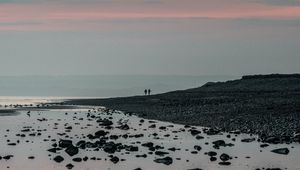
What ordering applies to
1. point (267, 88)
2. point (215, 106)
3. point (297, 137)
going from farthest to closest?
point (267, 88) < point (215, 106) < point (297, 137)

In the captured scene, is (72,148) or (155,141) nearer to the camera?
(72,148)

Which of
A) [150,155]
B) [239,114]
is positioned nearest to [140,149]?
[150,155]

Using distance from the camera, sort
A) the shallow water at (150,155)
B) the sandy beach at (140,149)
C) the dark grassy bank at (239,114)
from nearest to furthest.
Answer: the shallow water at (150,155)
the sandy beach at (140,149)
the dark grassy bank at (239,114)

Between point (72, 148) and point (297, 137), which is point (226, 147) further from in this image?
point (72, 148)

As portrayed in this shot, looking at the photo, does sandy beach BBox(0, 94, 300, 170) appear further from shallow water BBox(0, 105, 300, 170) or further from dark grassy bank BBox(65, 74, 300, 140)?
dark grassy bank BBox(65, 74, 300, 140)

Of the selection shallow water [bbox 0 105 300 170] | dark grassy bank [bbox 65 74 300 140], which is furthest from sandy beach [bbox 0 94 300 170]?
dark grassy bank [bbox 65 74 300 140]

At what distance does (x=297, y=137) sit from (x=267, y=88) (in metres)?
54.7

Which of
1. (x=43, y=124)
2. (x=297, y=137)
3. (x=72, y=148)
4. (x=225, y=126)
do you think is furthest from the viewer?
(x=43, y=124)

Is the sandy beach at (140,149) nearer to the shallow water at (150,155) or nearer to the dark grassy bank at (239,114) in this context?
the shallow water at (150,155)

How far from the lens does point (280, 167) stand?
30.7 meters

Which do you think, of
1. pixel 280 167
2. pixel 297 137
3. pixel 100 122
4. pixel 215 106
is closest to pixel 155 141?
pixel 297 137

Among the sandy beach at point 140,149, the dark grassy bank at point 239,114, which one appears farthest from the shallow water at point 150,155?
the dark grassy bank at point 239,114

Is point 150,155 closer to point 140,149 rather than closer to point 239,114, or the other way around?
point 140,149

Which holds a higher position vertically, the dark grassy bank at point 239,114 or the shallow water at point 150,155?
the dark grassy bank at point 239,114
